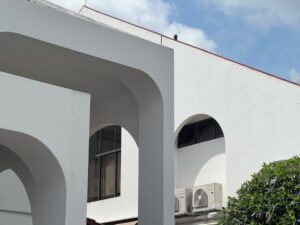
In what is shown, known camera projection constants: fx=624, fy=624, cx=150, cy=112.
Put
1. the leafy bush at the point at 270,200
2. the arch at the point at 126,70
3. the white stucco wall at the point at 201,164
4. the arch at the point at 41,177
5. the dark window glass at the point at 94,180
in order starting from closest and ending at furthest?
the arch at the point at 41,177, the arch at the point at 126,70, the leafy bush at the point at 270,200, the white stucco wall at the point at 201,164, the dark window glass at the point at 94,180

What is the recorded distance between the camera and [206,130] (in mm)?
16438

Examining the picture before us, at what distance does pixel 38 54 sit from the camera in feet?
29.9

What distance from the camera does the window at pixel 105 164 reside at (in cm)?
1936

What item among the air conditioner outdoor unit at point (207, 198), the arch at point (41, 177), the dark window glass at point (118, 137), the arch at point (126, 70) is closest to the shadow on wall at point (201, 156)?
the air conditioner outdoor unit at point (207, 198)

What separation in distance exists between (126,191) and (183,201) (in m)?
3.06

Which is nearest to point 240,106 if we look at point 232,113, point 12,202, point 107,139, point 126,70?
point 232,113

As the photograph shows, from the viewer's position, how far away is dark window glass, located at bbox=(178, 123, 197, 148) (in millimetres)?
16828

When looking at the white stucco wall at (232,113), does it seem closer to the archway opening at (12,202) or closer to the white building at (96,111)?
the white building at (96,111)

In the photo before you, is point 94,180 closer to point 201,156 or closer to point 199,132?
point 199,132

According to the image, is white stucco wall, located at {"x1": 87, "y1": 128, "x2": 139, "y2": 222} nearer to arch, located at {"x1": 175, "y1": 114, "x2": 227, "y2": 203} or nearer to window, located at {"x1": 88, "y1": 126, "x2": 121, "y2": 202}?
window, located at {"x1": 88, "y1": 126, "x2": 121, "y2": 202}

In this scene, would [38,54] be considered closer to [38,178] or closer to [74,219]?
[38,178]

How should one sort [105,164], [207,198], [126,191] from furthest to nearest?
[105,164] < [126,191] < [207,198]

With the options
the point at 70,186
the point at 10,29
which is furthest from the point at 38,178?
the point at 10,29

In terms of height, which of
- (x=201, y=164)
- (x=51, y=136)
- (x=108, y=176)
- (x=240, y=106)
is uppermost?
(x=240, y=106)
